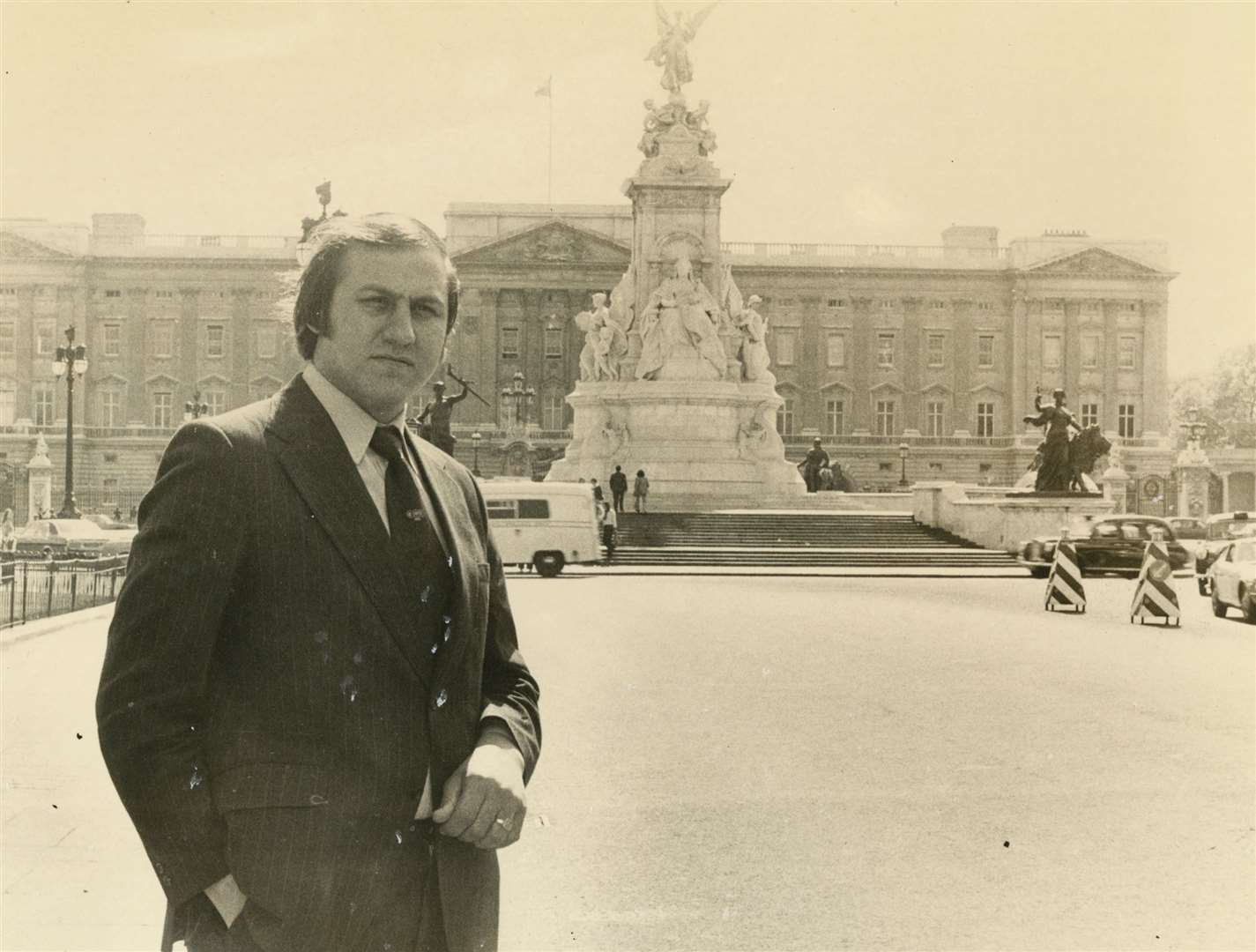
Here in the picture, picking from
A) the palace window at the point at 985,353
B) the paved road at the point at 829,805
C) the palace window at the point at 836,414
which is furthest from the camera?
the palace window at the point at 985,353

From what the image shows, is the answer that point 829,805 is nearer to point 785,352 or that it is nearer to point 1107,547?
point 1107,547

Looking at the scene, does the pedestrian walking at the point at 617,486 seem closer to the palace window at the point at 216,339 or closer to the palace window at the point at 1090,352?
the palace window at the point at 216,339

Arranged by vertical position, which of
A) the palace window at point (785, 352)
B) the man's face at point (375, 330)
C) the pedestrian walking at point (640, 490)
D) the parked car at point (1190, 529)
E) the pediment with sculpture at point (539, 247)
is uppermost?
the pediment with sculpture at point (539, 247)

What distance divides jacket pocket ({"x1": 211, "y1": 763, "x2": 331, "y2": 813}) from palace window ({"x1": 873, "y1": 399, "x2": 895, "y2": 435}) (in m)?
93.9

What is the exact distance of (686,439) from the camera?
47.8 m

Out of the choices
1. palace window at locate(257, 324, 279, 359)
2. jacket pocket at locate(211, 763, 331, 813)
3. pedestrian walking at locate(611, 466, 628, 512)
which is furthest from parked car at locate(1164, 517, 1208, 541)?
palace window at locate(257, 324, 279, 359)

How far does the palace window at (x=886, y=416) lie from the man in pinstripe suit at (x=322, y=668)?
307 ft

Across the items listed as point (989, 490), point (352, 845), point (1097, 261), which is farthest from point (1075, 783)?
point (1097, 261)

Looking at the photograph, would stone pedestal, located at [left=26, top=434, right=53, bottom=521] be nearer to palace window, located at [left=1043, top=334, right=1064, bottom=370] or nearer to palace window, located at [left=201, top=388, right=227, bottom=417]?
palace window, located at [left=201, top=388, right=227, bottom=417]

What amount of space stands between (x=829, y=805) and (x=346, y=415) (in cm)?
550

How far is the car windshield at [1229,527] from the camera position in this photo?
5066cm

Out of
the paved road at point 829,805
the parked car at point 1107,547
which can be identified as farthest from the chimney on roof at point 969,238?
the paved road at point 829,805

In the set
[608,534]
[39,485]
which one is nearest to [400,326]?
[608,534]

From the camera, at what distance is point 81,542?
34531mm
